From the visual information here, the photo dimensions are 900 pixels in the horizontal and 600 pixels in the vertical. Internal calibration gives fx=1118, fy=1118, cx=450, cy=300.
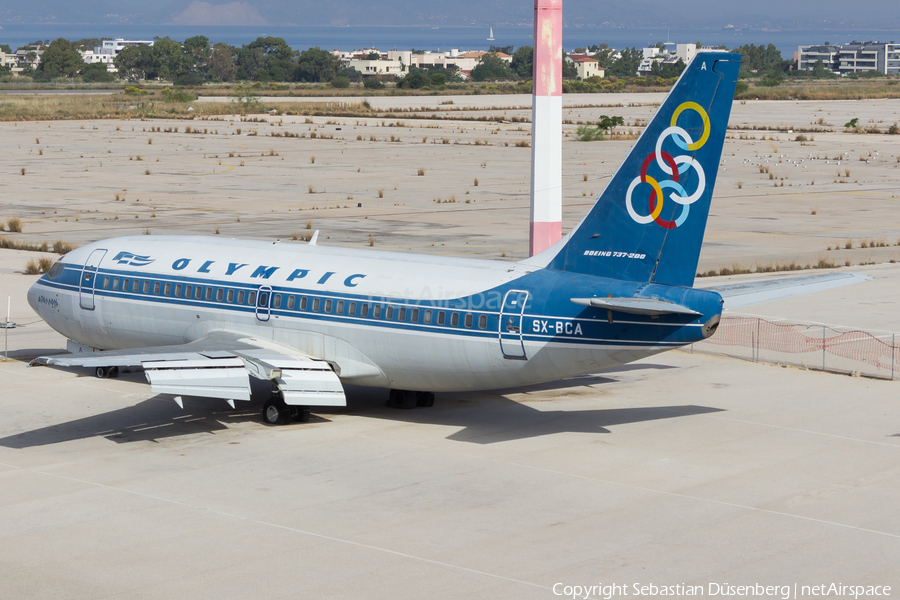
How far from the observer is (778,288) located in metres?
27.4

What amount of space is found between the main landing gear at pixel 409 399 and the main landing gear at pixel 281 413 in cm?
263

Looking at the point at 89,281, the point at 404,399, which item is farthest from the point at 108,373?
the point at 404,399

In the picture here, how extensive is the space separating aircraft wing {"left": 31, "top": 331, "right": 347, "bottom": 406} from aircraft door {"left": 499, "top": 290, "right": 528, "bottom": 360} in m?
4.28

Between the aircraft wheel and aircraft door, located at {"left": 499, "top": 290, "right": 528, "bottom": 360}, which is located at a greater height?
aircraft door, located at {"left": 499, "top": 290, "right": 528, "bottom": 360}

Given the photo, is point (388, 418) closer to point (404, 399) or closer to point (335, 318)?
point (404, 399)

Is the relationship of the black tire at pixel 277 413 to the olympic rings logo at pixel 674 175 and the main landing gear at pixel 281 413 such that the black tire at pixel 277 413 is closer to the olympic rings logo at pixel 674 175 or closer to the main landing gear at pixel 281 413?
the main landing gear at pixel 281 413

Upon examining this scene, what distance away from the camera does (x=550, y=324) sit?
24.6m

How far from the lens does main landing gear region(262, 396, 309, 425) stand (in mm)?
27500

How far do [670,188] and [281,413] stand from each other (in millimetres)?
10811

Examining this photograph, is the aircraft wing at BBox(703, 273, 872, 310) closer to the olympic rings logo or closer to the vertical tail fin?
the vertical tail fin

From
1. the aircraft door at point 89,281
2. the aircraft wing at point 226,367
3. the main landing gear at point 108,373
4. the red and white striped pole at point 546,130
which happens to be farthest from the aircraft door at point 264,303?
the red and white striped pole at point 546,130

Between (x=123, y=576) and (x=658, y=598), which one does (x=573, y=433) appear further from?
(x=123, y=576)

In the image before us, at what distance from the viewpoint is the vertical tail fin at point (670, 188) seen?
23953 millimetres

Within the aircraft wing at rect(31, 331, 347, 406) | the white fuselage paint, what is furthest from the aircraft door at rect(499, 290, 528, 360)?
the aircraft wing at rect(31, 331, 347, 406)
